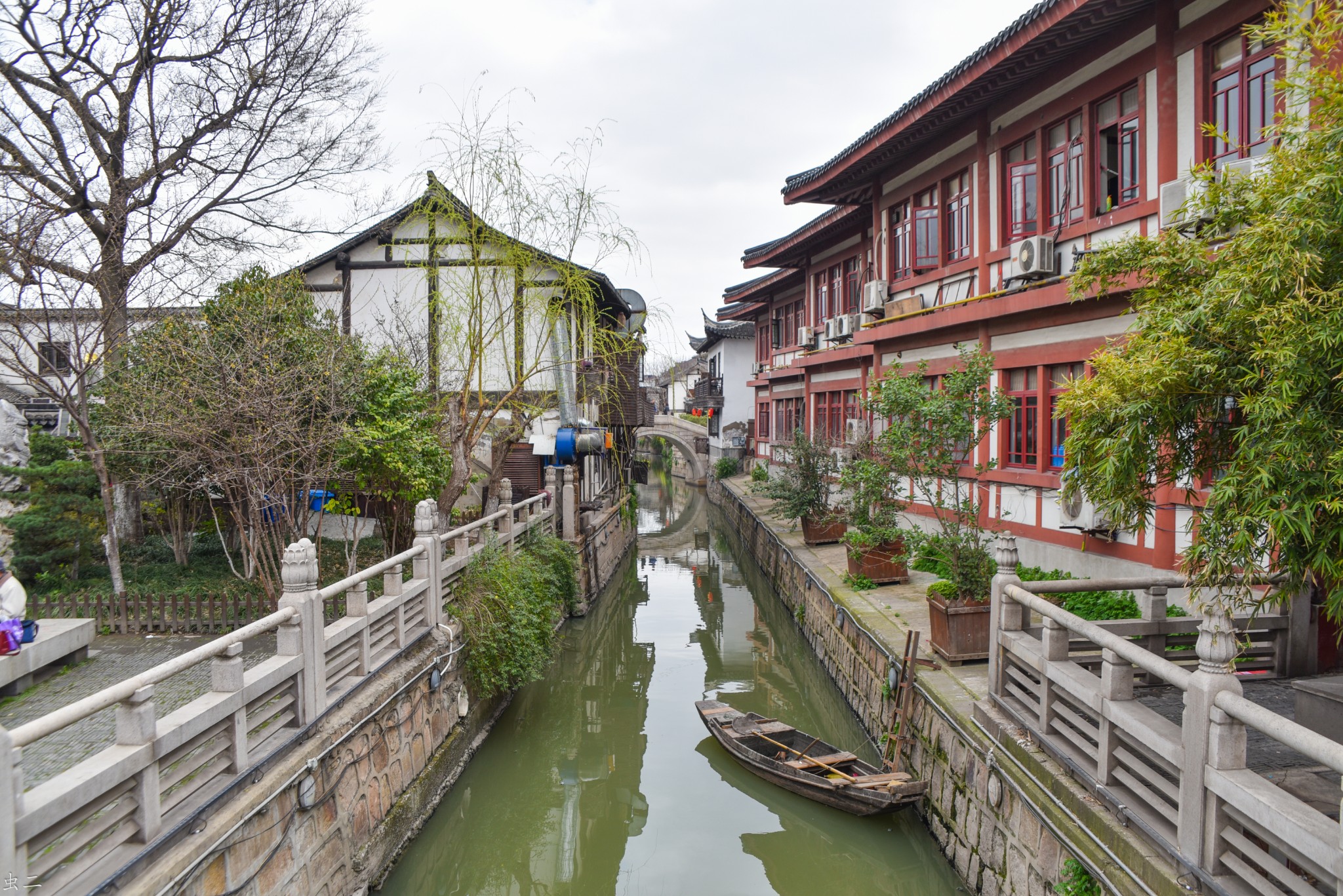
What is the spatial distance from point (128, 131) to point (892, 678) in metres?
12.6

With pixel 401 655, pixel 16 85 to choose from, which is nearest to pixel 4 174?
pixel 16 85

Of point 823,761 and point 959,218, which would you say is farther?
point 959,218

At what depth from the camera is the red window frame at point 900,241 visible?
47.6ft

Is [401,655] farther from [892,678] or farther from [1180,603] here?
[1180,603]

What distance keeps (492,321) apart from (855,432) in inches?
280

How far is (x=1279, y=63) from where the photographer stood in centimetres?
716

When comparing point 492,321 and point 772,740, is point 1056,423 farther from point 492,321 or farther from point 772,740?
point 492,321

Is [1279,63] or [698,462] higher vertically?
[1279,63]

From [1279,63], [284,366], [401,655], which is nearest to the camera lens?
[1279,63]

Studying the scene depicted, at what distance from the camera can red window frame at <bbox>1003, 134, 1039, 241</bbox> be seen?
1092cm

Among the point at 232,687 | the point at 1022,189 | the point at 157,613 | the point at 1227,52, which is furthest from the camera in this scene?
the point at 1022,189

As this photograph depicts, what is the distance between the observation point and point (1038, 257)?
1022cm

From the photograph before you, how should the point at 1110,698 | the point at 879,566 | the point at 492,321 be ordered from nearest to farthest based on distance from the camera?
the point at 1110,698
the point at 879,566
the point at 492,321

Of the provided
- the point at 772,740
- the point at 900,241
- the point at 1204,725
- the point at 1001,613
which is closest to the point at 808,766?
the point at 772,740
